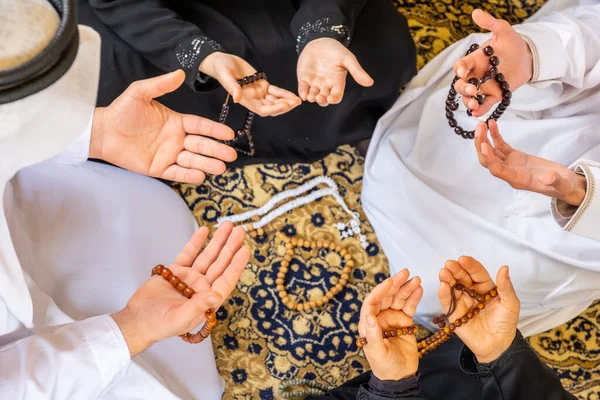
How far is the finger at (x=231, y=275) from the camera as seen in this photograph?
91 centimetres

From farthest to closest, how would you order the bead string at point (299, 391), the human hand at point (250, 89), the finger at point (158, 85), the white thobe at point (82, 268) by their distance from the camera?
the bead string at point (299, 391), the human hand at point (250, 89), the finger at point (158, 85), the white thobe at point (82, 268)

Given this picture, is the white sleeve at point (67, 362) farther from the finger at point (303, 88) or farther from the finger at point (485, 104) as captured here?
the finger at point (485, 104)

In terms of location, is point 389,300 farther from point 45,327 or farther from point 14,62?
point 14,62

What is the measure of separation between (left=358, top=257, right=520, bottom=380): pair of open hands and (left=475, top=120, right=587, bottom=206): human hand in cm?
17

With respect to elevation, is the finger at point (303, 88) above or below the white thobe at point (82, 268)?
above

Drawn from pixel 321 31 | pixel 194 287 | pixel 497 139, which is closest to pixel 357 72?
pixel 321 31

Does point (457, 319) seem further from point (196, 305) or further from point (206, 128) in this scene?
point (206, 128)

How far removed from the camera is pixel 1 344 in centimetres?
90

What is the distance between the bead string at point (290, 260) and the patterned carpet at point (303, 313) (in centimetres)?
2

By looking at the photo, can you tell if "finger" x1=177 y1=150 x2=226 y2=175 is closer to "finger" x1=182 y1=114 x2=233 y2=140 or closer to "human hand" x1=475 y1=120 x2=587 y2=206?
"finger" x1=182 y1=114 x2=233 y2=140

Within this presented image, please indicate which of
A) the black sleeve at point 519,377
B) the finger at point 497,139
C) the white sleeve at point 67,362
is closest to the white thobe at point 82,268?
the white sleeve at point 67,362

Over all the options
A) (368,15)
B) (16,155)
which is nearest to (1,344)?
(16,155)

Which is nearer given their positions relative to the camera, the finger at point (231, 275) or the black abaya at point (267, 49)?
the finger at point (231, 275)

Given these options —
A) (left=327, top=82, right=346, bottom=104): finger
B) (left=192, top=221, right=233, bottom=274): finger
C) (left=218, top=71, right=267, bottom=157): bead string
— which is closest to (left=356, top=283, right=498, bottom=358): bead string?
(left=192, top=221, right=233, bottom=274): finger
